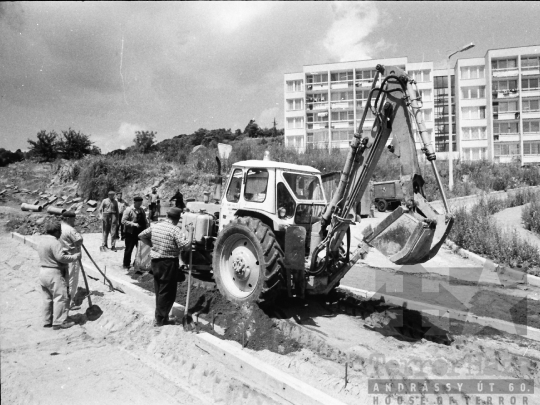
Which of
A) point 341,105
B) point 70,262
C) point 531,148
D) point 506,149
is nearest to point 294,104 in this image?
point 341,105

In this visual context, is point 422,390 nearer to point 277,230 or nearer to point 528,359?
point 528,359

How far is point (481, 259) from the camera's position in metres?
11.3

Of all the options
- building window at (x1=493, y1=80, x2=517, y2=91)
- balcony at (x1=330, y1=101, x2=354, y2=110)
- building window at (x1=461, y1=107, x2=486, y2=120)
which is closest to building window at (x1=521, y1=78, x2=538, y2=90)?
building window at (x1=493, y1=80, x2=517, y2=91)

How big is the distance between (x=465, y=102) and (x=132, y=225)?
145 feet

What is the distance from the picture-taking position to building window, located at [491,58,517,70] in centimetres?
4209

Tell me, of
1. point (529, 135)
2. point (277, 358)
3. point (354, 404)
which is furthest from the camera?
point (529, 135)

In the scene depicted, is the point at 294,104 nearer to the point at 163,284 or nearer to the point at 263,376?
the point at 163,284

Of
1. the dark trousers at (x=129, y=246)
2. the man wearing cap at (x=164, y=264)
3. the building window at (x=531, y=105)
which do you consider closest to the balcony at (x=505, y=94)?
the building window at (x=531, y=105)

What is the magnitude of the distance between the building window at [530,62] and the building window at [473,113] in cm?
582

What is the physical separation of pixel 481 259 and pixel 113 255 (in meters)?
10.5

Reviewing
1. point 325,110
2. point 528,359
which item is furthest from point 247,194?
point 325,110

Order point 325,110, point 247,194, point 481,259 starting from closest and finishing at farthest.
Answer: point 247,194 → point 481,259 → point 325,110

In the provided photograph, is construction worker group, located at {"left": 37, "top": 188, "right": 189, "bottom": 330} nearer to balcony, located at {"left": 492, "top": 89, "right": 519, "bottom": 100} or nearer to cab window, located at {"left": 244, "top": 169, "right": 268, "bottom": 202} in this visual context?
cab window, located at {"left": 244, "top": 169, "right": 268, "bottom": 202}

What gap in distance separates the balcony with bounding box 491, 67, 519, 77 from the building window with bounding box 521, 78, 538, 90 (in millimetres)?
1212
